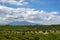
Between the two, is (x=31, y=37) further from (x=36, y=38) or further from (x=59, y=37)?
(x=59, y=37)

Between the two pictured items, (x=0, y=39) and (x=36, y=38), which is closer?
(x=0, y=39)

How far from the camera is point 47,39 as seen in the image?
147 feet

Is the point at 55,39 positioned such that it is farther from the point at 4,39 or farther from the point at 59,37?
the point at 4,39

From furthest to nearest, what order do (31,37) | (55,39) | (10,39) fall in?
(31,37)
(10,39)
(55,39)

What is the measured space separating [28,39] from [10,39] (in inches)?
178

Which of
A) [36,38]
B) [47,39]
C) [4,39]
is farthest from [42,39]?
[4,39]

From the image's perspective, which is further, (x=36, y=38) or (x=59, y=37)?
(x=36, y=38)

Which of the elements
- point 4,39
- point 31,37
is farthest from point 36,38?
point 4,39

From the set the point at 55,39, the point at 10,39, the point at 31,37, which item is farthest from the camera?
the point at 31,37

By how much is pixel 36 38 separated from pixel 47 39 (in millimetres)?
5844

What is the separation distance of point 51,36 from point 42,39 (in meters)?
2.01

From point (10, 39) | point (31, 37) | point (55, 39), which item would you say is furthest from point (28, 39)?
point (55, 39)

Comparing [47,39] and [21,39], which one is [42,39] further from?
[21,39]

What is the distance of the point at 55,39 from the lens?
44656 millimetres
